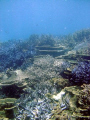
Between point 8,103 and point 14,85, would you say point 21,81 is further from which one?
point 8,103

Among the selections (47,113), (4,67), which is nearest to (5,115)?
(47,113)

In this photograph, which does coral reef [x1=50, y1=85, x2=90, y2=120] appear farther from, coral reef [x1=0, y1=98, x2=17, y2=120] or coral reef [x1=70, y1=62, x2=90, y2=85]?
coral reef [x1=0, y1=98, x2=17, y2=120]

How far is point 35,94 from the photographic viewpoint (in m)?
4.82

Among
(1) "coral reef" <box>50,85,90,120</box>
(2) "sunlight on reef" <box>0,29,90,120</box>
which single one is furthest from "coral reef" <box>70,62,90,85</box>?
(1) "coral reef" <box>50,85,90,120</box>

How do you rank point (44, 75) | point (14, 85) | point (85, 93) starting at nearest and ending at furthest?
point (85, 93) < point (14, 85) < point (44, 75)

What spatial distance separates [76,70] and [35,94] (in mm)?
2350

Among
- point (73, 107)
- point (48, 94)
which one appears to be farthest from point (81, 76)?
point (73, 107)

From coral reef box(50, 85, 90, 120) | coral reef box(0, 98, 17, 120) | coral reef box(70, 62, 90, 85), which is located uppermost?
coral reef box(70, 62, 90, 85)

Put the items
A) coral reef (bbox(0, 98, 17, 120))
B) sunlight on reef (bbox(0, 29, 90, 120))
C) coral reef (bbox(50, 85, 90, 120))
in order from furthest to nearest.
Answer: coral reef (bbox(0, 98, 17, 120)), sunlight on reef (bbox(0, 29, 90, 120)), coral reef (bbox(50, 85, 90, 120))

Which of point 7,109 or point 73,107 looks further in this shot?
point 7,109

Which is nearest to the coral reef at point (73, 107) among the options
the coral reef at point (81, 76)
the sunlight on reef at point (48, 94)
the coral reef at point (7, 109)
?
the sunlight on reef at point (48, 94)

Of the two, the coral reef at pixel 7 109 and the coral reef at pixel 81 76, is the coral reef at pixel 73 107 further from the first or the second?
the coral reef at pixel 7 109

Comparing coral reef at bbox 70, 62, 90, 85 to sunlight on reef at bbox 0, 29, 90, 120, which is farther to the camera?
coral reef at bbox 70, 62, 90, 85

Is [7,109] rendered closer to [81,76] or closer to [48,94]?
[48,94]
